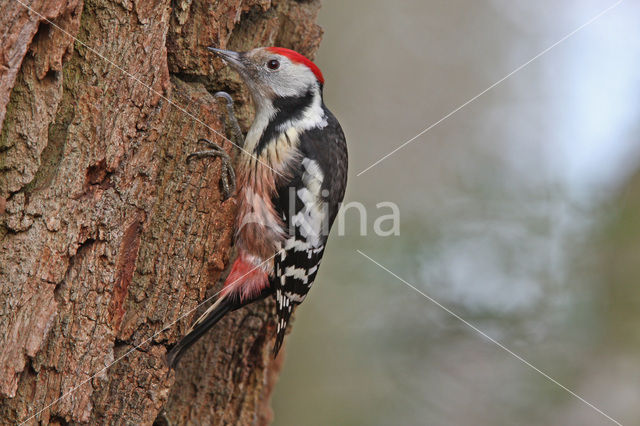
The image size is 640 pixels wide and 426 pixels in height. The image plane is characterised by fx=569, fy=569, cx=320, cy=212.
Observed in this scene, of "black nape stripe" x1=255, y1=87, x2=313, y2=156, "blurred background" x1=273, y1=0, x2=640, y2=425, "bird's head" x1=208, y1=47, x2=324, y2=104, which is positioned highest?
"bird's head" x1=208, y1=47, x2=324, y2=104

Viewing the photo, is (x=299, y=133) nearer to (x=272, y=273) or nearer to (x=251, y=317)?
(x=272, y=273)

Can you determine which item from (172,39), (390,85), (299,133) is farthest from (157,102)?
(390,85)

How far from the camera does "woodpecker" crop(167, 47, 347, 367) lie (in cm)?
275

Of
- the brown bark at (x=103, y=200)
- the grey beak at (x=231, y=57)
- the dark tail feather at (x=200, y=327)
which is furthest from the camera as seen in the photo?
the grey beak at (x=231, y=57)

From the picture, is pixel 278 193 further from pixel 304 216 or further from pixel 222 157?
pixel 222 157

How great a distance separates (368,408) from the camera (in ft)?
13.8

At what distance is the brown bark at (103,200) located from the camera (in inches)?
76.7

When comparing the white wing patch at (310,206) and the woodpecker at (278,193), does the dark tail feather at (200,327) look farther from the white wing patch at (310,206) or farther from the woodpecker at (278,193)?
the white wing patch at (310,206)

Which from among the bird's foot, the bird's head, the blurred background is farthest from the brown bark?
the blurred background

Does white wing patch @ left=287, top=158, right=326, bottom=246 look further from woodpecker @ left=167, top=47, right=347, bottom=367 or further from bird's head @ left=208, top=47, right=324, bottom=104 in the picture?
bird's head @ left=208, top=47, right=324, bottom=104

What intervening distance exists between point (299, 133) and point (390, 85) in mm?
2819

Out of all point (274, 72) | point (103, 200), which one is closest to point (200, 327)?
point (103, 200)

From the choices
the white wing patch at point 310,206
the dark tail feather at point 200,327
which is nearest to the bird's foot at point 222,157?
the white wing patch at point 310,206

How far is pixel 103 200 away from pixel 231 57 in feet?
3.04
